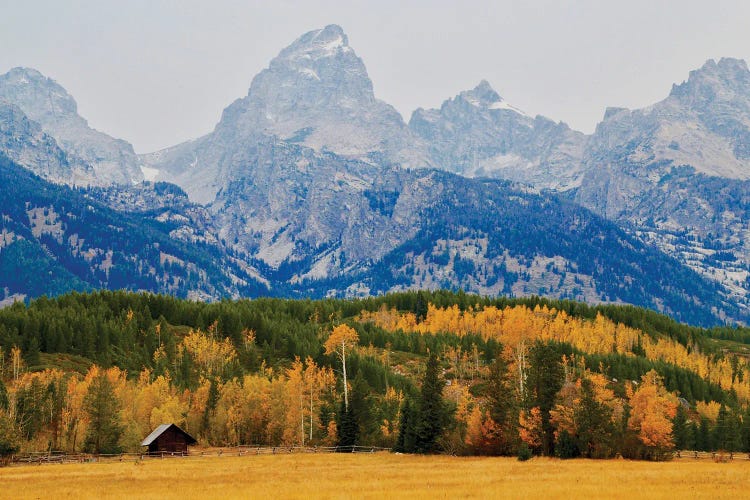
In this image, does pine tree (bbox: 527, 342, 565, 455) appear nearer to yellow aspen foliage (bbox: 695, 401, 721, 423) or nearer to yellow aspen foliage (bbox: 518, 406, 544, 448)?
yellow aspen foliage (bbox: 518, 406, 544, 448)

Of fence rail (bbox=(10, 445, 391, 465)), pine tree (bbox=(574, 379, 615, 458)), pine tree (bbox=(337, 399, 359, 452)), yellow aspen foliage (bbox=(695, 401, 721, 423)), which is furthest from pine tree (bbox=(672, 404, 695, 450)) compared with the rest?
yellow aspen foliage (bbox=(695, 401, 721, 423))

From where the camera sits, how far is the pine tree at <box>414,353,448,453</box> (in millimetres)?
95500

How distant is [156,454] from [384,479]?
156 ft

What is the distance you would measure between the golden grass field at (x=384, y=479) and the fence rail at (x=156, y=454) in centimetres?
832

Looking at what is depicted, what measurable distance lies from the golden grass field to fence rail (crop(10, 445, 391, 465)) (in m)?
8.32

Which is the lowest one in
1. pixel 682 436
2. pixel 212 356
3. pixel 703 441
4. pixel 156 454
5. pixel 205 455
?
pixel 703 441

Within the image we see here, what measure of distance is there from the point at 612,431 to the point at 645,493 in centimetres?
3586

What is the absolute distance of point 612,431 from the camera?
87438 mm

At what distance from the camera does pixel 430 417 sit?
96.4m

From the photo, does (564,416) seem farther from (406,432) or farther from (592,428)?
(406,432)

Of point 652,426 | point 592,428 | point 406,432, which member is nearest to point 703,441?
point 652,426

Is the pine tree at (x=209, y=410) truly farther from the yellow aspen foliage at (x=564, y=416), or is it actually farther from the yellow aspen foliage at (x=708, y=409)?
the yellow aspen foliage at (x=708, y=409)

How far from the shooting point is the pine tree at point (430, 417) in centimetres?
9550

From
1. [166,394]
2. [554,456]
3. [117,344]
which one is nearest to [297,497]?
[554,456]
